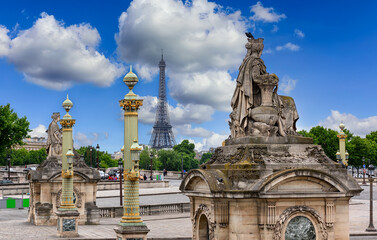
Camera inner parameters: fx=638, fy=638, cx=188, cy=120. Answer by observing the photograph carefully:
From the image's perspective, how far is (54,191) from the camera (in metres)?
35.9


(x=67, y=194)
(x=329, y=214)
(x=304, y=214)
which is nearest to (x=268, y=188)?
(x=304, y=214)

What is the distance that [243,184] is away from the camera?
57.9ft

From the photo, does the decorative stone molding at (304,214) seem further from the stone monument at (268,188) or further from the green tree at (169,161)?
the green tree at (169,161)

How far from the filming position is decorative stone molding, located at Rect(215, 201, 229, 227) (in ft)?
58.4

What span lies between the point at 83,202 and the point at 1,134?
27704mm

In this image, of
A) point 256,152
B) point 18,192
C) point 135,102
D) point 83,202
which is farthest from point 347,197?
point 18,192

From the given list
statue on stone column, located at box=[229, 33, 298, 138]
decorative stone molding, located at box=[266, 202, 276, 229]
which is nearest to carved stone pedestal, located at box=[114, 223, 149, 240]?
decorative stone molding, located at box=[266, 202, 276, 229]

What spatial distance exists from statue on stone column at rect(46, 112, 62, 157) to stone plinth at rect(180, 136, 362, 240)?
20.2 meters

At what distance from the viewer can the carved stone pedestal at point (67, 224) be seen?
99.9 feet

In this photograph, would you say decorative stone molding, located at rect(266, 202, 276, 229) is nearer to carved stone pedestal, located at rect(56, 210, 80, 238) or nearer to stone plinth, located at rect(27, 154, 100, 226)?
carved stone pedestal, located at rect(56, 210, 80, 238)

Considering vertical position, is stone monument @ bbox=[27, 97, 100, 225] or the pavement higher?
stone monument @ bbox=[27, 97, 100, 225]

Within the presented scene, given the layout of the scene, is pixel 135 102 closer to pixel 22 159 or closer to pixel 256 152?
pixel 256 152

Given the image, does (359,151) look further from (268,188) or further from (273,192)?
(268,188)

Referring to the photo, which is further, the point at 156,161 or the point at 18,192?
the point at 156,161
